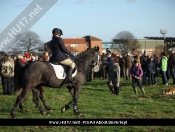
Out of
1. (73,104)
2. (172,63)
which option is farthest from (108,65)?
(73,104)

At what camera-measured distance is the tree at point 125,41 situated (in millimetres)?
54006

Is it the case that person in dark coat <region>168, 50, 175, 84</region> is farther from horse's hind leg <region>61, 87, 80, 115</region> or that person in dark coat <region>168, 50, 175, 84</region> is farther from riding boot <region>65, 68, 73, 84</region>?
riding boot <region>65, 68, 73, 84</region>

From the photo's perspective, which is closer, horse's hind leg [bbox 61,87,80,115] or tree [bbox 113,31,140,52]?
horse's hind leg [bbox 61,87,80,115]

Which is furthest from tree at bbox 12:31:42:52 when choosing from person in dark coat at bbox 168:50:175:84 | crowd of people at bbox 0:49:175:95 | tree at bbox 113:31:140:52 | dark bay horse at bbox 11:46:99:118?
tree at bbox 113:31:140:52

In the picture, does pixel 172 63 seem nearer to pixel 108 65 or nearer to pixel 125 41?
pixel 108 65

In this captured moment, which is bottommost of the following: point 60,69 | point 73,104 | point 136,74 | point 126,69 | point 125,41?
point 73,104

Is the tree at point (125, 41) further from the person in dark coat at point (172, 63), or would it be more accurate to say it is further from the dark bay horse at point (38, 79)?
the dark bay horse at point (38, 79)

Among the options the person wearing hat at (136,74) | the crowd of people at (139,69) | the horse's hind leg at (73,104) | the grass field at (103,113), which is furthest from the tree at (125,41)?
the horse's hind leg at (73,104)

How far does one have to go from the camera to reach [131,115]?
9.52 metres

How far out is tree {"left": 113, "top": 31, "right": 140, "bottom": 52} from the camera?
5401 cm

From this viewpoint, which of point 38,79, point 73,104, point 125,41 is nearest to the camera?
point 38,79

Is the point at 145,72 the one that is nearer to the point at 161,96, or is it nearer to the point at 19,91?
the point at 161,96

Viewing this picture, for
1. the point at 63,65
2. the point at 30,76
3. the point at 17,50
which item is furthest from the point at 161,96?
the point at 17,50

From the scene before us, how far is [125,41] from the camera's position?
55.6 metres
